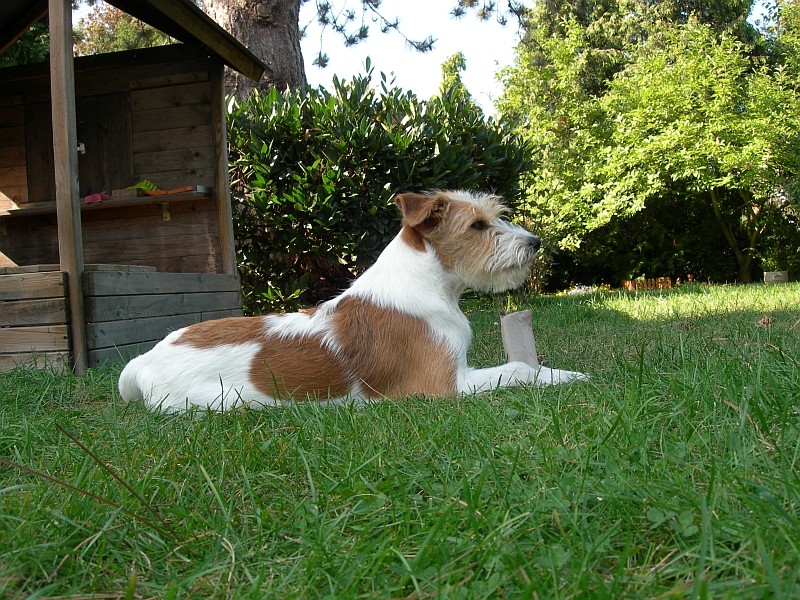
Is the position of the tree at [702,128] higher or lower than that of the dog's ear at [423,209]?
higher

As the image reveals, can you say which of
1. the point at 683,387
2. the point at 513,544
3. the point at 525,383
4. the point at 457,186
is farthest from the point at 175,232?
the point at 513,544

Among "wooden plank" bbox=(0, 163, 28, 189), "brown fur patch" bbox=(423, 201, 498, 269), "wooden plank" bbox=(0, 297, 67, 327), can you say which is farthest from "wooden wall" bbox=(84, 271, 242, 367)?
"wooden plank" bbox=(0, 163, 28, 189)

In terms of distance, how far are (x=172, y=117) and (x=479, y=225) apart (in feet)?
16.2

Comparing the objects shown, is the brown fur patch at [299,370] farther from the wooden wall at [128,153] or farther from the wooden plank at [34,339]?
the wooden wall at [128,153]

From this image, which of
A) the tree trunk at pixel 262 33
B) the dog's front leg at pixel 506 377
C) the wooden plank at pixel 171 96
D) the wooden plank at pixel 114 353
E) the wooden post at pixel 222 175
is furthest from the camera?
the tree trunk at pixel 262 33

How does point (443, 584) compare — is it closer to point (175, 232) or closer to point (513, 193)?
point (175, 232)

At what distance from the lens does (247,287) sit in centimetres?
845

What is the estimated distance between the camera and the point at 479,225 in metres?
4.25

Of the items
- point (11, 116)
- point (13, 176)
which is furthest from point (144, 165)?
point (11, 116)

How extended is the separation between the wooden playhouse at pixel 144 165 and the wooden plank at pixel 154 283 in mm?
16

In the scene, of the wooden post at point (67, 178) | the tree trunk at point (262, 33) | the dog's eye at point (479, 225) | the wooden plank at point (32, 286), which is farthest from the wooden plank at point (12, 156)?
the dog's eye at point (479, 225)

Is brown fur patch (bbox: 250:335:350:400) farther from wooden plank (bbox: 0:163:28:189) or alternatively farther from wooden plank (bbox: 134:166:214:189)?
wooden plank (bbox: 0:163:28:189)

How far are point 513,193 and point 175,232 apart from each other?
15.6ft

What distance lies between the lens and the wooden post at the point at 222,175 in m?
7.23
